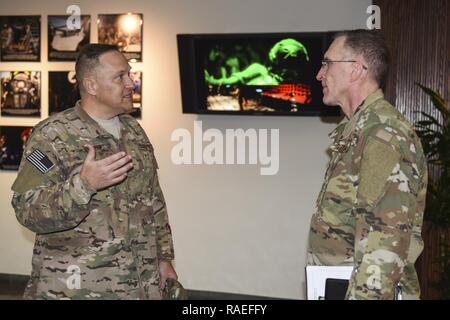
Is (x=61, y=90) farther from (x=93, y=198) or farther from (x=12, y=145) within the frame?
(x=93, y=198)

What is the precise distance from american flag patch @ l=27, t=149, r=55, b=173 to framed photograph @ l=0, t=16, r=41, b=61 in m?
3.50

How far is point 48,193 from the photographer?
2.47m

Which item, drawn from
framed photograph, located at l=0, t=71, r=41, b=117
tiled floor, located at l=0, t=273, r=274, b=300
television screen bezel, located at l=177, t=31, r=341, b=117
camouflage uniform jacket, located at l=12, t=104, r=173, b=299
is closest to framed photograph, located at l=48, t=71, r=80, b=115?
framed photograph, located at l=0, t=71, r=41, b=117

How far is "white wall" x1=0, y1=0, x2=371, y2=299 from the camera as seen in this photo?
5207mm

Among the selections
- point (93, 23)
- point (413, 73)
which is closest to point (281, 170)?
Result: point (413, 73)

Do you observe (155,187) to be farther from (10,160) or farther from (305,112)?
(10,160)

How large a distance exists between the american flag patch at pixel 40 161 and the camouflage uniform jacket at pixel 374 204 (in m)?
1.06

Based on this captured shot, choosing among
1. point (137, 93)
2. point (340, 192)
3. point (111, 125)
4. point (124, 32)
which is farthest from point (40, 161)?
point (124, 32)

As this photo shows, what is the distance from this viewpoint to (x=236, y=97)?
16.8ft

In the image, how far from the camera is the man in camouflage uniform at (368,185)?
6.53 feet

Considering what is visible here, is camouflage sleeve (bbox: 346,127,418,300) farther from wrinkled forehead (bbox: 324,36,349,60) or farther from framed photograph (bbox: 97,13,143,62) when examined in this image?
framed photograph (bbox: 97,13,143,62)

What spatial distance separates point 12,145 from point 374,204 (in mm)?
4546

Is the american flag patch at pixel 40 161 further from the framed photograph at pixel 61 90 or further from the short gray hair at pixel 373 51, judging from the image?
the framed photograph at pixel 61 90

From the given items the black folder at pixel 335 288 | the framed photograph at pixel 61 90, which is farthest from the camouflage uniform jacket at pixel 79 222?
the framed photograph at pixel 61 90
